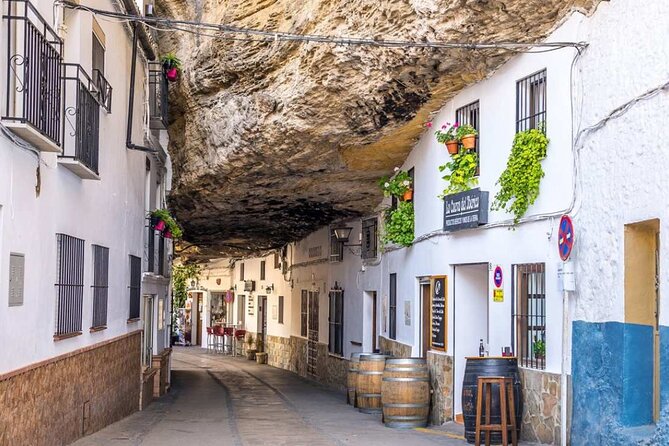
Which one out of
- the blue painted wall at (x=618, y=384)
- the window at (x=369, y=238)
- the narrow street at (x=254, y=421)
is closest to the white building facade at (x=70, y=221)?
the narrow street at (x=254, y=421)

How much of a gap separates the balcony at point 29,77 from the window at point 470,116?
6.21 meters

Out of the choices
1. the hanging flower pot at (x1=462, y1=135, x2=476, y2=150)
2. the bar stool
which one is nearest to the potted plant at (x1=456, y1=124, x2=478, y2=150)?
the hanging flower pot at (x1=462, y1=135, x2=476, y2=150)

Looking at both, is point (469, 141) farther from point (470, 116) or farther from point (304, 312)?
point (304, 312)

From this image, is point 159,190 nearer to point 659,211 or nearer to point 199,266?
point 659,211

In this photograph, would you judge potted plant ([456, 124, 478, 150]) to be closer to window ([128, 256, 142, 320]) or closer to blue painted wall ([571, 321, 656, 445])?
blue painted wall ([571, 321, 656, 445])

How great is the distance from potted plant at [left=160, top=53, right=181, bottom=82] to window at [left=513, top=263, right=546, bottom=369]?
32.2 feet

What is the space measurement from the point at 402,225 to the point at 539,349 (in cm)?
614

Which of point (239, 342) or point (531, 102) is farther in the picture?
point (239, 342)

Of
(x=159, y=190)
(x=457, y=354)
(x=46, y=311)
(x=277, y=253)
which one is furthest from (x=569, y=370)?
(x=277, y=253)

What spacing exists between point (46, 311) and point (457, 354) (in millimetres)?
6334

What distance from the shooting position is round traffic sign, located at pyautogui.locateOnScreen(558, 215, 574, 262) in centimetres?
962

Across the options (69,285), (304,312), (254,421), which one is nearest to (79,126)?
(69,285)

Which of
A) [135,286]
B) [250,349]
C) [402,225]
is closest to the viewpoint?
[402,225]

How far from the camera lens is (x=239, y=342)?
42.4m
